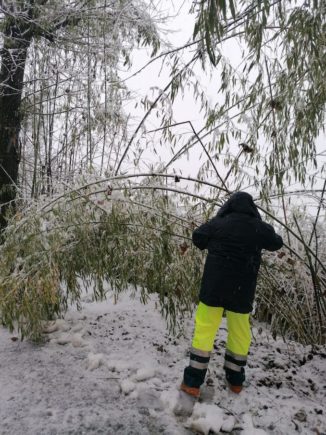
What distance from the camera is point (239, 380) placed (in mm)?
2441

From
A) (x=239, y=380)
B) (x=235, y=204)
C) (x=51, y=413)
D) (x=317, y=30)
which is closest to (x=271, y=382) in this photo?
(x=239, y=380)

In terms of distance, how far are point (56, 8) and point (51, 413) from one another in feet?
15.3

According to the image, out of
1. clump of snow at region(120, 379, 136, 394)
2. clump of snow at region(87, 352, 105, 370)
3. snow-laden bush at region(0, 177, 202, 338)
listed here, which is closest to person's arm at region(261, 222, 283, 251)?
snow-laden bush at region(0, 177, 202, 338)

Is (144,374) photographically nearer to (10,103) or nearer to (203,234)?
(203,234)

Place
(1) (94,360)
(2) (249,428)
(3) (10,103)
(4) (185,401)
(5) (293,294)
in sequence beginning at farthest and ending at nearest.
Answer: (3) (10,103)
(5) (293,294)
(1) (94,360)
(4) (185,401)
(2) (249,428)

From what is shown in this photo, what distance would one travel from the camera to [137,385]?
8.02 ft

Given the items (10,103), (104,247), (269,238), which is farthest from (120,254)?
(10,103)

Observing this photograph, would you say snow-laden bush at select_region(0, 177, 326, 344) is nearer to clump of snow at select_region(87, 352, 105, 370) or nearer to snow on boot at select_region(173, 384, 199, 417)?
clump of snow at select_region(87, 352, 105, 370)

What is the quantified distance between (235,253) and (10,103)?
13.1ft

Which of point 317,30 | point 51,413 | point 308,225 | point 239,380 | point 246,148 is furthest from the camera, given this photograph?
point 308,225

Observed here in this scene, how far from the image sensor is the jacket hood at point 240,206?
8.41 ft

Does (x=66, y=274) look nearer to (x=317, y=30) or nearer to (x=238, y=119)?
(x=238, y=119)

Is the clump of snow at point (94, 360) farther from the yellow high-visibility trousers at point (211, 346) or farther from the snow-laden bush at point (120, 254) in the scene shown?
the yellow high-visibility trousers at point (211, 346)

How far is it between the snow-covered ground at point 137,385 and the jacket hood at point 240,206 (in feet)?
3.80
